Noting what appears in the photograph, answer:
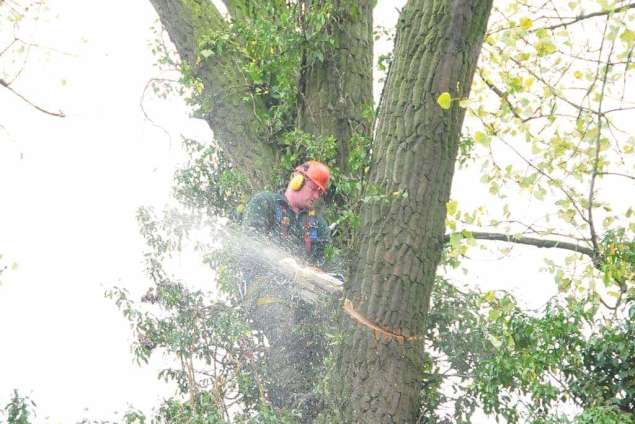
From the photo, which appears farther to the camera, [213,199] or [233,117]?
[213,199]

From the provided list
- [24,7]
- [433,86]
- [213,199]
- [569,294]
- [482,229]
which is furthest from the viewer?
[24,7]

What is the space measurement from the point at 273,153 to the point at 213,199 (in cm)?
86

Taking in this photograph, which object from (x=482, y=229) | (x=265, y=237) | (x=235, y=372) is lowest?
(x=235, y=372)

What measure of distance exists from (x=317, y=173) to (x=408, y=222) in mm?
1123

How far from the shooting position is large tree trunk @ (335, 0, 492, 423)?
15.5 feet

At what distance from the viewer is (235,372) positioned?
5.83m

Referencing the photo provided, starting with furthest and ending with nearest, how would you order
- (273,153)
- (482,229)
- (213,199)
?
(213,199)
(273,153)
(482,229)

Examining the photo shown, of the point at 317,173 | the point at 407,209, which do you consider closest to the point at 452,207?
the point at 407,209

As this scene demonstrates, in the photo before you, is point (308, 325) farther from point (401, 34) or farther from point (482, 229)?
point (401, 34)

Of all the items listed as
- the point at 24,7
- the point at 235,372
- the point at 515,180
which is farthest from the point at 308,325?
the point at 24,7

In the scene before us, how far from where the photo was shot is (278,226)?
5836mm

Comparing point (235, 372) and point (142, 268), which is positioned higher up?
point (142, 268)

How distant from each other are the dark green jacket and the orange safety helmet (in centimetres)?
27

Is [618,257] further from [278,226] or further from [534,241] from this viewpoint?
[278,226]
